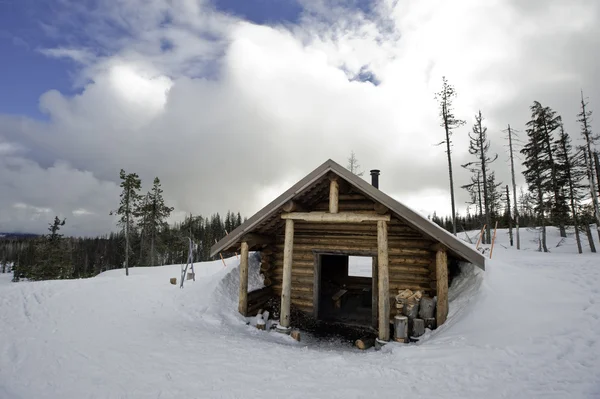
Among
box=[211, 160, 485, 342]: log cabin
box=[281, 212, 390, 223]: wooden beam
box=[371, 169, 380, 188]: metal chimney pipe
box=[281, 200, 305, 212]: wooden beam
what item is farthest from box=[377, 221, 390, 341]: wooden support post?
box=[371, 169, 380, 188]: metal chimney pipe

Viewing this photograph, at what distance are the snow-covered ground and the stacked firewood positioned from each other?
1.50 ft

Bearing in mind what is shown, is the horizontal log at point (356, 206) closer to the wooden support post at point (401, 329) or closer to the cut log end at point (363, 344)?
the wooden support post at point (401, 329)

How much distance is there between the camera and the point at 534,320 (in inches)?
275

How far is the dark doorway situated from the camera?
11008 mm

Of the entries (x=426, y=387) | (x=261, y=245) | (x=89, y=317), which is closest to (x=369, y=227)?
(x=261, y=245)

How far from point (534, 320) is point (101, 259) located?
89.6 metres

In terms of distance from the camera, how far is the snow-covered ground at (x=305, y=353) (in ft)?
16.5

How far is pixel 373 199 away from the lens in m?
8.17

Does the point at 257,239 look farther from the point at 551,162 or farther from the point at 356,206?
the point at 551,162

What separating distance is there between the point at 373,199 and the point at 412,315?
3.58 metres

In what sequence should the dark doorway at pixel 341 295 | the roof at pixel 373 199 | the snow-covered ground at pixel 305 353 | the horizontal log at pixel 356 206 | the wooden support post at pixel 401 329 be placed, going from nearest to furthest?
the snow-covered ground at pixel 305 353 < the roof at pixel 373 199 < the wooden support post at pixel 401 329 < the horizontal log at pixel 356 206 < the dark doorway at pixel 341 295

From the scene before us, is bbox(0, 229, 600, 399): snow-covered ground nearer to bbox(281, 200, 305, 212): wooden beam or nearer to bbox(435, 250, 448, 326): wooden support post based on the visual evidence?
bbox(435, 250, 448, 326): wooden support post

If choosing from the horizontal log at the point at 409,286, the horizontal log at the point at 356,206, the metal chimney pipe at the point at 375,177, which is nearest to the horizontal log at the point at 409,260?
the horizontal log at the point at 409,286

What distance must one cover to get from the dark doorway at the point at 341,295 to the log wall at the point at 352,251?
60 cm
